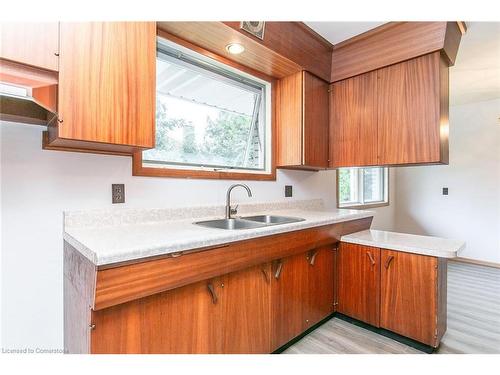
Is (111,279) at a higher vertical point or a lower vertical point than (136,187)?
lower

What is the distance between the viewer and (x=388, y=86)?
91.0 inches

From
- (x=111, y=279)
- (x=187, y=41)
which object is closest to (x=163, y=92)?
(x=187, y=41)

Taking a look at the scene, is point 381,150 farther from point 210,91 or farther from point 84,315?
point 84,315

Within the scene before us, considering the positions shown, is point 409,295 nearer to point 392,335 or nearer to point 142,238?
point 392,335


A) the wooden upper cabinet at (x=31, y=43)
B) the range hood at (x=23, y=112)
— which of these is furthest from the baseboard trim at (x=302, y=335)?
the wooden upper cabinet at (x=31, y=43)

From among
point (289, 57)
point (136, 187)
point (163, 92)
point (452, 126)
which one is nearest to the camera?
point (136, 187)

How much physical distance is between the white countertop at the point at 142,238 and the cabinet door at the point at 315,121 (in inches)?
39.1

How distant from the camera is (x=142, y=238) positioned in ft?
3.96

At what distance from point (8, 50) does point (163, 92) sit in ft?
3.36

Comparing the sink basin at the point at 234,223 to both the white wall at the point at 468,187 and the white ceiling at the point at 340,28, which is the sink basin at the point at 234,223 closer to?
the white ceiling at the point at 340,28

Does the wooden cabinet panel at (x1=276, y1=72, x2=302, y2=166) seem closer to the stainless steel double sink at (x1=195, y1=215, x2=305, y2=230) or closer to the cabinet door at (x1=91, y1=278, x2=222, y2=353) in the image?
the stainless steel double sink at (x1=195, y1=215, x2=305, y2=230)

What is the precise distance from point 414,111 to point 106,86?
2225 millimetres

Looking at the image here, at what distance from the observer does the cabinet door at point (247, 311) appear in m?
1.46
